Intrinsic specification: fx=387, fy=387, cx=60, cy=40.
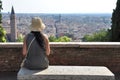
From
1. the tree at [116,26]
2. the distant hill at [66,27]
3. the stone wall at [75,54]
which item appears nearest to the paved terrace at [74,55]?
the stone wall at [75,54]

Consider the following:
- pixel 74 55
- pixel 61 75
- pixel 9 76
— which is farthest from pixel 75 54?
pixel 61 75

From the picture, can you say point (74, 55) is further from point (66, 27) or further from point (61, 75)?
point (66, 27)

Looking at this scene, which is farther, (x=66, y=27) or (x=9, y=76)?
(x=66, y=27)

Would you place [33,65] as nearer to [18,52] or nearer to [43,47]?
[43,47]

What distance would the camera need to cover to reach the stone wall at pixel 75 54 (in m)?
8.88

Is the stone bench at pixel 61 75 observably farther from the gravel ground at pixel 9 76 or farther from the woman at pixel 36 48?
the gravel ground at pixel 9 76

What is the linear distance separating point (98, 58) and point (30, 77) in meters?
2.71

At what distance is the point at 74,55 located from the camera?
894cm

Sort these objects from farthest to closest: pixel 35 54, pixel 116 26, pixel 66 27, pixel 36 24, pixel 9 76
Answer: pixel 66 27, pixel 116 26, pixel 9 76, pixel 35 54, pixel 36 24

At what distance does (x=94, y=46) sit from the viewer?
888cm

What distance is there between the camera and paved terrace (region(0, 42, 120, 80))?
888 cm

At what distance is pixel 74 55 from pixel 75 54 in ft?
0.11

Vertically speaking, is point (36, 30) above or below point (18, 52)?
above

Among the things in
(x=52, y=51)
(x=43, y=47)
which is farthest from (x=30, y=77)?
(x=52, y=51)
